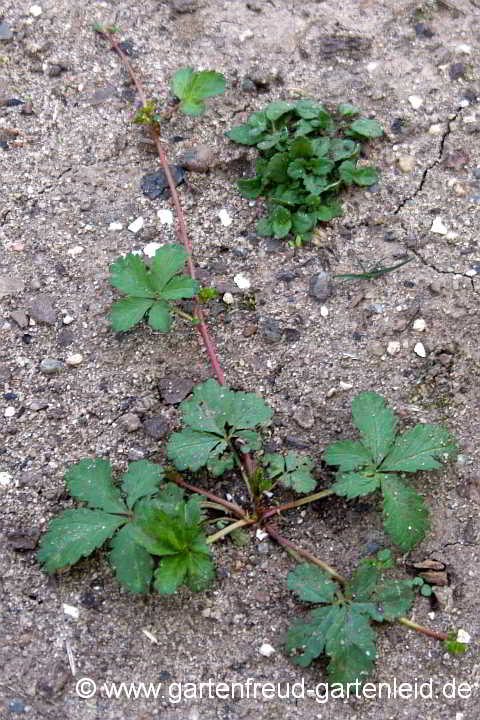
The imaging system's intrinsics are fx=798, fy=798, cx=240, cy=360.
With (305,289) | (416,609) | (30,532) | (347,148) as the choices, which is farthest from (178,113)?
(416,609)

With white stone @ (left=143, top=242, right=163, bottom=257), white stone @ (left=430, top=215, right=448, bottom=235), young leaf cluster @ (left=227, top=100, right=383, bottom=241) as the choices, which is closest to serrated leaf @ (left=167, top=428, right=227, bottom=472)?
white stone @ (left=143, top=242, right=163, bottom=257)

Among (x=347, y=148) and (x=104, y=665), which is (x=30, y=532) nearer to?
(x=104, y=665)

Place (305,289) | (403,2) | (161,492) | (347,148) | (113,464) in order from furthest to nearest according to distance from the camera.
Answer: (403,2)
(347,148)
(305,289)
(113,464)
(161,492)

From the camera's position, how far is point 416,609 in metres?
2.20

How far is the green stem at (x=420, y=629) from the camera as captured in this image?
2156mm

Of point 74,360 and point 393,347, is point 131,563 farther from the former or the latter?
point 393,347

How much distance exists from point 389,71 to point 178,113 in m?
0.89

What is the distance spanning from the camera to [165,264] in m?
2.58

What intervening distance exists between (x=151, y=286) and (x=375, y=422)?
84 cm

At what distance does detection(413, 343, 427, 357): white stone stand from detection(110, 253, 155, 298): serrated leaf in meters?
0.87

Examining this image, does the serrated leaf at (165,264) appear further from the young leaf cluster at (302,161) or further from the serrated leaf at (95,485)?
the serrated leaf at (95,485)

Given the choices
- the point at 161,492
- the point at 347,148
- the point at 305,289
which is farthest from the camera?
the point at 347,148

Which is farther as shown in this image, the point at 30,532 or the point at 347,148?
Answer: the point at 347,148

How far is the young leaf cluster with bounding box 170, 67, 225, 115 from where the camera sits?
305 cm
